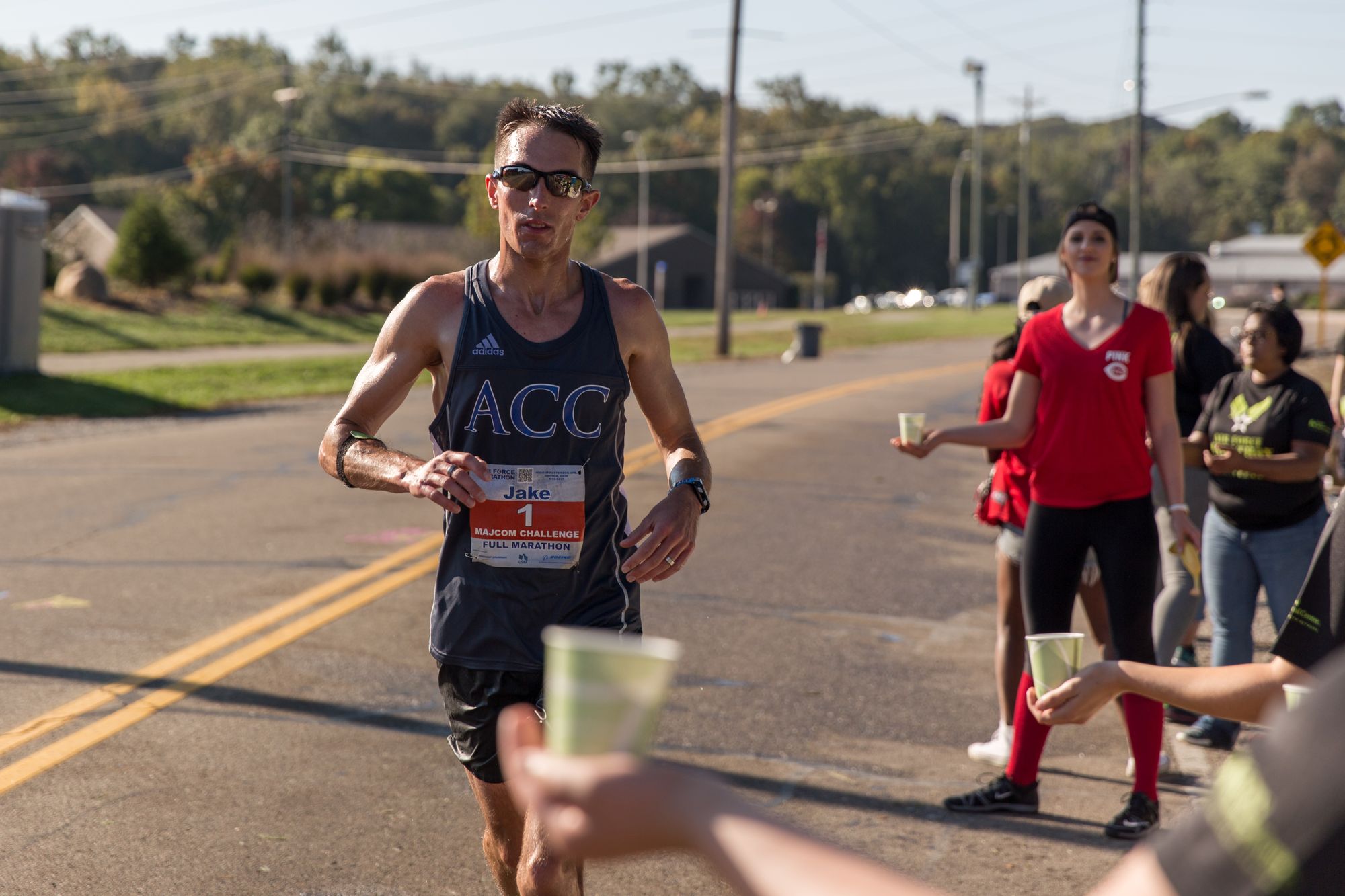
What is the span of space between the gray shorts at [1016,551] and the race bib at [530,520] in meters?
2.76

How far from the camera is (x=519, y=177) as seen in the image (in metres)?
3.60

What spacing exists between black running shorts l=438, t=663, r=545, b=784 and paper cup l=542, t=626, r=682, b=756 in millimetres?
2109

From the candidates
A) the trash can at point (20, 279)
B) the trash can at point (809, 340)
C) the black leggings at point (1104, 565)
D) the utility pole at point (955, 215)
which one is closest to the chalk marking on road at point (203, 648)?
the black leggings at point (1104, 565)

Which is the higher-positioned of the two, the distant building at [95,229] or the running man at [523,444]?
the distant building at [95,229]

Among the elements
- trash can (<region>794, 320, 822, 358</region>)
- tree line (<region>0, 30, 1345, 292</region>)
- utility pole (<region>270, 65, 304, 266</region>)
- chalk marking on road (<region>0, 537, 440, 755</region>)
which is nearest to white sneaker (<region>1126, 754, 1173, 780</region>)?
chalk marking on road (<region>0, 537, 440, 755</region>)

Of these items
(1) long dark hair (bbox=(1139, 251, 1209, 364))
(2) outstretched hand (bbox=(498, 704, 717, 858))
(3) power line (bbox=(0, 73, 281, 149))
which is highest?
(3) power line (bbox=(0, 73, 281, 149))

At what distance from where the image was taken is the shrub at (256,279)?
4244 centimetres

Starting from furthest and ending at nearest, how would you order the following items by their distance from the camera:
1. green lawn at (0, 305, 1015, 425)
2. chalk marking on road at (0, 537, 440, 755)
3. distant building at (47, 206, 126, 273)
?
distant building at (47, 206, 126, 273) → green lawn at (0, 305, 1015, 425) → chalk marking on road at (0, 537, 440, 755)

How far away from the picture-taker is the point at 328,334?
39.2 metres

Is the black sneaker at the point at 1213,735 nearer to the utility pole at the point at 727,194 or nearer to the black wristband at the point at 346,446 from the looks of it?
the black wristband at the point at 346,446

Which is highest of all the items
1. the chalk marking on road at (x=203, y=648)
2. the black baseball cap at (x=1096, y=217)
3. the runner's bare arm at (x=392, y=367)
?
the black baseball cap at (x=1096, y=217)

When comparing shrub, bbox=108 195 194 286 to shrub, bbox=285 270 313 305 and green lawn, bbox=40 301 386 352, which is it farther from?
shrub, bbox=285 270 313 305

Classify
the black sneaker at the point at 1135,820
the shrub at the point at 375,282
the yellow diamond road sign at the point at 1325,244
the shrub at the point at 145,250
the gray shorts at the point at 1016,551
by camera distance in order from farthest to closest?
the shrub at the point at 375,282 → the shrub at the point at 145,250 → the yellow diamond road sign at the point at 1325,244 → the gray shorts at the point at 1016,551 → the black sneaker at the point at 1135,820

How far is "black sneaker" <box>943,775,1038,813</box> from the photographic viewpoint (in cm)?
534
